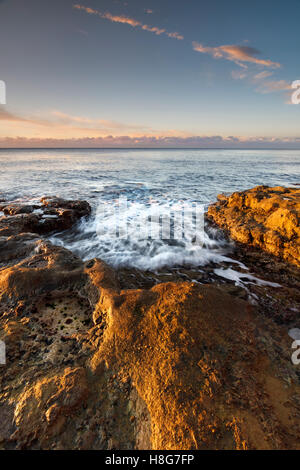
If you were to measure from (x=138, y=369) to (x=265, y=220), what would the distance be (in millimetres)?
7669

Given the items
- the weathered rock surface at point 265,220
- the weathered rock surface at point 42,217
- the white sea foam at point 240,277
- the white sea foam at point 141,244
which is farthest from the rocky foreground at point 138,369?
the weathered rock surface at point 42,217

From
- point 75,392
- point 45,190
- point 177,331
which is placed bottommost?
point 75,392

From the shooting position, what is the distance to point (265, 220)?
310 inches

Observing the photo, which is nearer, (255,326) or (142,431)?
(142,431)

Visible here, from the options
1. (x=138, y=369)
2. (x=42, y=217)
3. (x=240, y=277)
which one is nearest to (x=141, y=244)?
(x=240, y=277)

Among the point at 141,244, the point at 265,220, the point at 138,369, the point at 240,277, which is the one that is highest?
the point at 265,220

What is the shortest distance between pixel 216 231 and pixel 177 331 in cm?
709

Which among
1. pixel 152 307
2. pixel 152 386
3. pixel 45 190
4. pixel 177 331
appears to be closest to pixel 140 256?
pixel 152 307

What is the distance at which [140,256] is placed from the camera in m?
6.98

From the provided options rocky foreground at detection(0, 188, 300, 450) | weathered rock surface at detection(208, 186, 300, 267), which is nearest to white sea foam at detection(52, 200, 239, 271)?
weathered rock surface at detection(208, 186, 300, 267)

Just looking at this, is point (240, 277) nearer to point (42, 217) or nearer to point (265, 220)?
point (265, 220)

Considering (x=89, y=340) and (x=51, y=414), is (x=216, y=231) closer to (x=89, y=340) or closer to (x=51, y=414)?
(x=89, y=340)

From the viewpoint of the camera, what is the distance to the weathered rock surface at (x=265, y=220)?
6633 mm

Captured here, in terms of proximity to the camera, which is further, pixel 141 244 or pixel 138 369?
pixel 141 244
